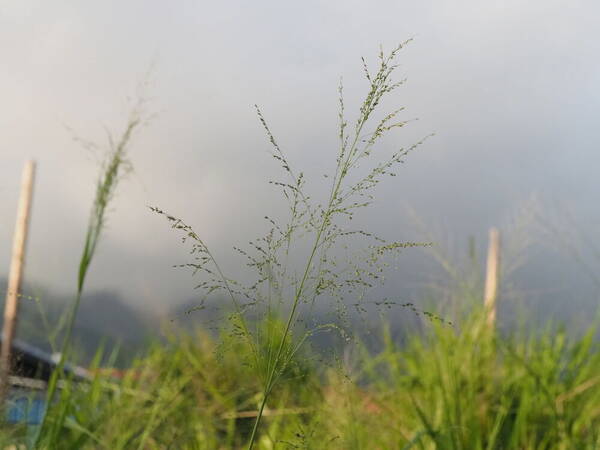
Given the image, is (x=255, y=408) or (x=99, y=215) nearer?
(x=99, y=215)

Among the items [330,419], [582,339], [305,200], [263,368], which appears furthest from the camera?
[582,339]

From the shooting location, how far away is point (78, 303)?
100 centimetres

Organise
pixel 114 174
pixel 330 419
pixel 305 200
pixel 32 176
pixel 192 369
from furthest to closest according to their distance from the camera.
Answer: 1. pixel 32 176
2. pixel 192 369
3. pixel 330 419
4. pixel 114 174
5. pixel 305 200

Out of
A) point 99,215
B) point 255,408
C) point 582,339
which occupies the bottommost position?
point 255,408

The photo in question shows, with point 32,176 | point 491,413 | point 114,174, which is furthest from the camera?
point 32,176

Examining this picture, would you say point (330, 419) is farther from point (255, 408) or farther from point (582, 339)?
point (582, 339)

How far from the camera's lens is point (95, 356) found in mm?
3311

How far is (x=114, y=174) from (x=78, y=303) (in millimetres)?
215

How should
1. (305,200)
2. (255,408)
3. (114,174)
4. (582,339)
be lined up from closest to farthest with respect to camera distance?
(305,200), (114,174), (582,339), (255,408)

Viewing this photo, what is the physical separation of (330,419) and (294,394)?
1.30m

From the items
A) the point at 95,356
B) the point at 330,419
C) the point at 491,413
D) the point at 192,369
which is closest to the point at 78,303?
the point at 330,419

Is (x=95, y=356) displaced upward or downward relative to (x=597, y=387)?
downward

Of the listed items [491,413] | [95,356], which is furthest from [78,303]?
[95,356]

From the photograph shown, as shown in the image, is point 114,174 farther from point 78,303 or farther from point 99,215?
point 78,303
